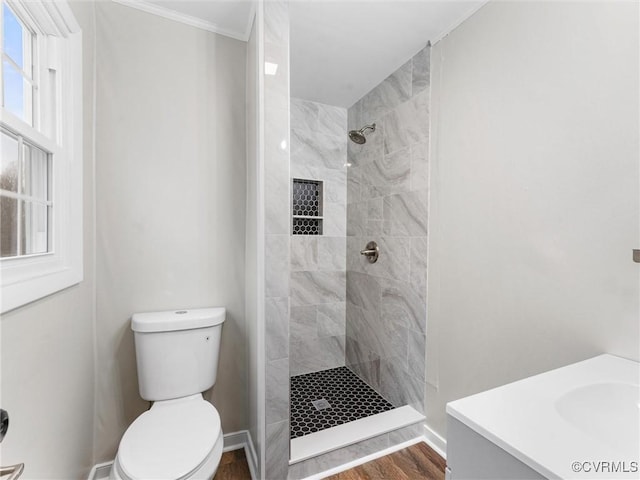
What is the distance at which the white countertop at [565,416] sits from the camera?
0.55 m

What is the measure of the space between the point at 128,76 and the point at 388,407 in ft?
8.51

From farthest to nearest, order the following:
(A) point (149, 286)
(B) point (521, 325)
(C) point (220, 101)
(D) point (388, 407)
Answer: (D) point (388, 407)
(C) point (220, 101)
(A) point (149, 286)
(B) point (521, 325)

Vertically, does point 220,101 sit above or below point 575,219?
above

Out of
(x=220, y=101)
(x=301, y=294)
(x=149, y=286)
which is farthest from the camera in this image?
(x=301, y=294)

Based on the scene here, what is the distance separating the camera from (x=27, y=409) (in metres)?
0.91

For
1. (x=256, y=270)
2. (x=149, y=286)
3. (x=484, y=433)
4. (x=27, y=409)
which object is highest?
(x=256, y=270)

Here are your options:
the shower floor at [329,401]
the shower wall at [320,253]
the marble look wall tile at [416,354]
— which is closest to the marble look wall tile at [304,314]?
the shower wall at [320,253]

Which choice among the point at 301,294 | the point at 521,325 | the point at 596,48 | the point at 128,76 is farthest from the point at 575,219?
the point at 128,76

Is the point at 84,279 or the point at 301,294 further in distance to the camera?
the point at 301,294

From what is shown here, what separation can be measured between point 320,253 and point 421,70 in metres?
1.55

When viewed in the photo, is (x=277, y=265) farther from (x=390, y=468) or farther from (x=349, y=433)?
(x=390, y=468)

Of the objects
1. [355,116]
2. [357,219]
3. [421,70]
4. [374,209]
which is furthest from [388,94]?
[357,219]

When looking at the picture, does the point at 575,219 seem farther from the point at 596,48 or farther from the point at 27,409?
the point at 27,409
